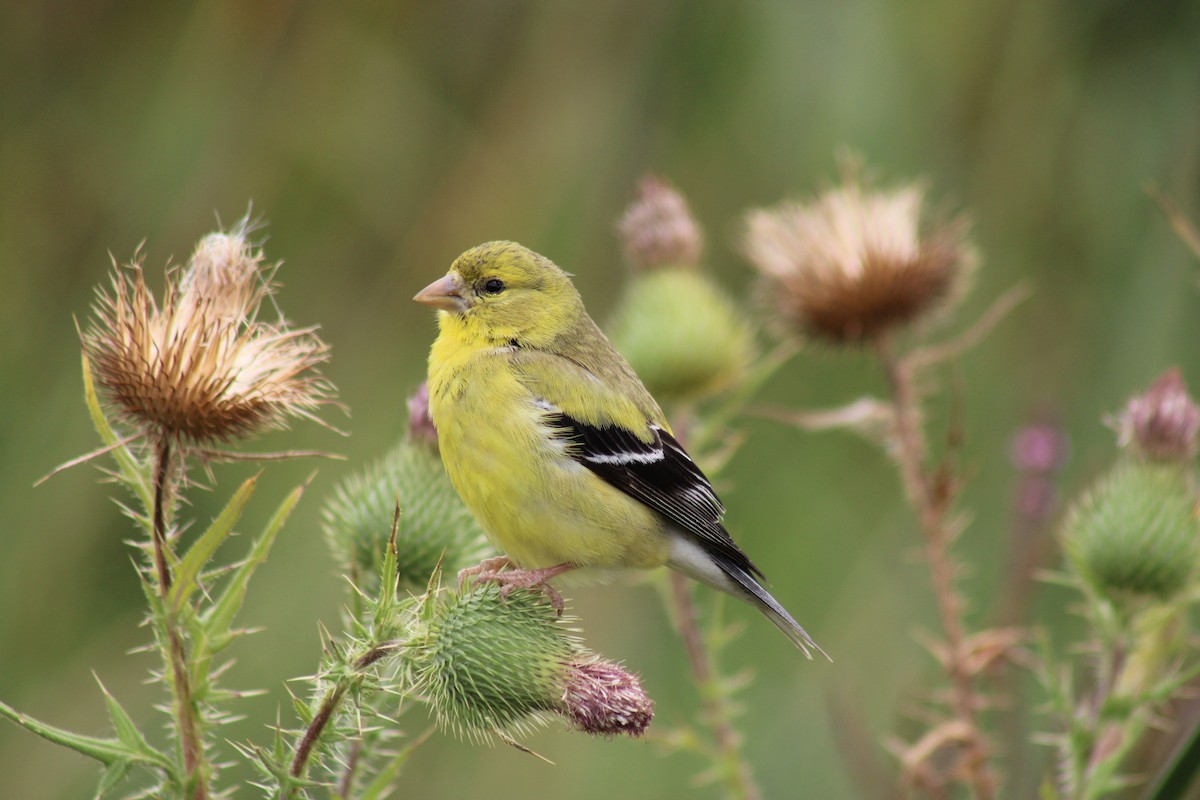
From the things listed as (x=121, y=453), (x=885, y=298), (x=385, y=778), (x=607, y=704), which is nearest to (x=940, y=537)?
(x=885, y=298)

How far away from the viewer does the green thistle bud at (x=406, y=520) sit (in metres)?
2.66

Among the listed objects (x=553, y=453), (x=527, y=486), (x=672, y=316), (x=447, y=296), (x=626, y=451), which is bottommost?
(x=527, y=486)

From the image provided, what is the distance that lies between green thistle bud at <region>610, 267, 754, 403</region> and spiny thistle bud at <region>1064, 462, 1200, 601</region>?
112 cm

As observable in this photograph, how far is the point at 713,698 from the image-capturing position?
283cm

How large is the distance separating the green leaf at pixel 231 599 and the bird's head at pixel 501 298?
51.9 inches

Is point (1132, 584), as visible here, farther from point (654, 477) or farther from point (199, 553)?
point (199, 553)

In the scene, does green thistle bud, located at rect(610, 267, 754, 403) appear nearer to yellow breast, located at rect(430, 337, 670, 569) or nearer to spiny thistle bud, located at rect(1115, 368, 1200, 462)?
yellow breast, located at rect(430, 337, 670, 569)

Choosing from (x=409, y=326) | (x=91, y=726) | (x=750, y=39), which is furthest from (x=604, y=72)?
(x=91, y=726)

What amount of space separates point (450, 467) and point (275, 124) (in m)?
2.72

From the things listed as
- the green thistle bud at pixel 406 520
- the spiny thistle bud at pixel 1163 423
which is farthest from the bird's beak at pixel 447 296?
the spiny thistle bud at pixel 1163 423

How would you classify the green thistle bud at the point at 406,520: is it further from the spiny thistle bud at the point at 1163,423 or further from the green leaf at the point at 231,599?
the spiny thistle bud at the point at 1163,423

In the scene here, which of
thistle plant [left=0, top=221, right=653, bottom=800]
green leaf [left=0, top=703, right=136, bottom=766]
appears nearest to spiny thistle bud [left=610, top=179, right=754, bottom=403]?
thistle plant [left=0, top=221, right=653, bottom=800]

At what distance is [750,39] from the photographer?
194 inches

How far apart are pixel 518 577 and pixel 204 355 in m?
0.84
